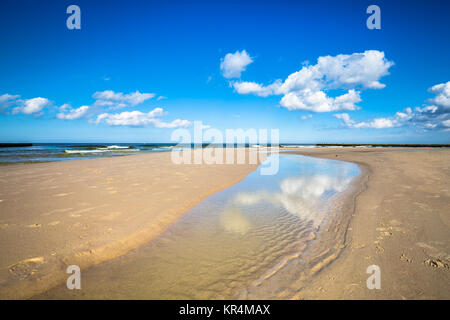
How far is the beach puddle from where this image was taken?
3.35 meters

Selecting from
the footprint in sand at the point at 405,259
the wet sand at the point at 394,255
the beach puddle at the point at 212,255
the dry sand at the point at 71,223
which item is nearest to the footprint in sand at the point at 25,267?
the dry sand at the point at 71,223

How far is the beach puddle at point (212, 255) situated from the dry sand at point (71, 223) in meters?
0.44

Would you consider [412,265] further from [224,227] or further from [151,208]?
[151,208]

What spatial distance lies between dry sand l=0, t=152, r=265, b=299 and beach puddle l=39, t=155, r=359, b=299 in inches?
17.2

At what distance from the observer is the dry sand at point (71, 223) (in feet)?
12.1

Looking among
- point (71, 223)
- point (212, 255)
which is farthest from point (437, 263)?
point (71, 223)

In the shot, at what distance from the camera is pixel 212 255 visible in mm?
4406

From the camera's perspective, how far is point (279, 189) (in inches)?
421

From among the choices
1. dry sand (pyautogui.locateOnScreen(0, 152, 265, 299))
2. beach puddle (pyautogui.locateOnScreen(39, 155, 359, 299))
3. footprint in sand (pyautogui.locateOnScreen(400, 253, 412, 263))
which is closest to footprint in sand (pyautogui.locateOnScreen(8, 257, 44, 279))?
dry sand (pyautogui.locateOnScreen(0, 152, 265, 299))

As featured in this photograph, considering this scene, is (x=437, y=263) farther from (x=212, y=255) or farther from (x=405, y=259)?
(x=212, y=255)

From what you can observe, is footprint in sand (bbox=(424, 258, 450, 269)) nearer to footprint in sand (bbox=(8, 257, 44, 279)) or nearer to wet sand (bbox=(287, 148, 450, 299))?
wet sand (bbox=(287, 148, 450, 299))

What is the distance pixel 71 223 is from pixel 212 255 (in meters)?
4.31

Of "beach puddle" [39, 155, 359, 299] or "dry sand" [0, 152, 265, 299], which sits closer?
"beach puddle" [39, 155, 359, 299]

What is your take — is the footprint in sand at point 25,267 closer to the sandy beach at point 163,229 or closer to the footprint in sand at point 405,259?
the sandy beach at point 163,229
